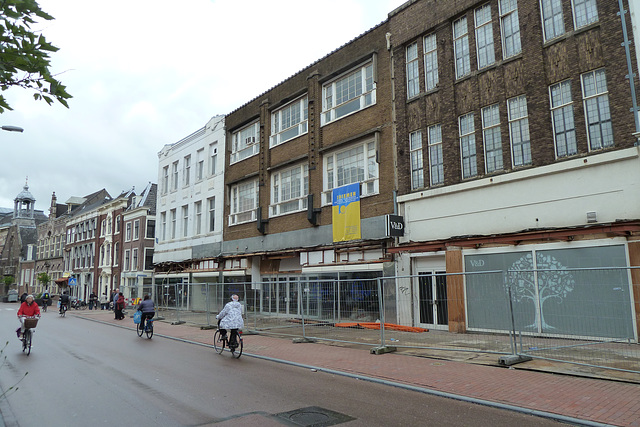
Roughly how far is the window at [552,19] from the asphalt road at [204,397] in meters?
11.6

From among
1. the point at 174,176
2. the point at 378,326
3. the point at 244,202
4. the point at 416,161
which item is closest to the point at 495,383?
the point at 378,326

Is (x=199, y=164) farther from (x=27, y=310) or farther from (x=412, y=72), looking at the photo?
(x=27, y=310)

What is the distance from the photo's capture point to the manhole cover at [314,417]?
5.62 m

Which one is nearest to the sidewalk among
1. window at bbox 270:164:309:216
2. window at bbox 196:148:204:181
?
window at bbox 270:164:309:216

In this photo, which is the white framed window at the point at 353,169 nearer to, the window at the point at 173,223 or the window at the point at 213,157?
the window at the point at 213,157

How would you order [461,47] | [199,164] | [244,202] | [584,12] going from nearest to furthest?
[584,12]
[461,47]
[244,202]
[199,164]

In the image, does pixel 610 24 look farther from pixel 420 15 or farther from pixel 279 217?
pixel 279 217

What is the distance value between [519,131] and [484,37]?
12.3 ft

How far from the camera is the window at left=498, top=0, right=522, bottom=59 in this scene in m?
14.5

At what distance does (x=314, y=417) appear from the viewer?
19.3ft

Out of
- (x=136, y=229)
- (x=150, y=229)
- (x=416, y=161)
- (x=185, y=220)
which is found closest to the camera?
(x=416, y=161)

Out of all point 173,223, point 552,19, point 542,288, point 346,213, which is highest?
point 552,19

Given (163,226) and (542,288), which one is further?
(163,226)

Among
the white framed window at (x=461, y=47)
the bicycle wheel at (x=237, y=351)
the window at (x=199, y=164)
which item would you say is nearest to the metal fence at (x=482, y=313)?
the bicycle wheel at (x=237, y=351)
